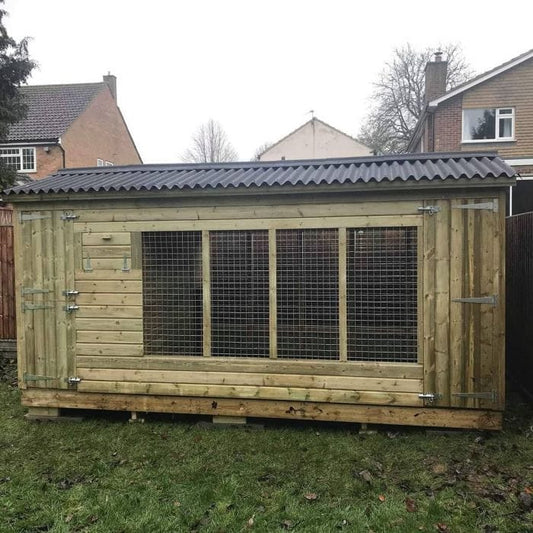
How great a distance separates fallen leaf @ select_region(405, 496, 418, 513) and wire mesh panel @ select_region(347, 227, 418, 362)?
1.42m

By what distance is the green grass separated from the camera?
3.10 meters

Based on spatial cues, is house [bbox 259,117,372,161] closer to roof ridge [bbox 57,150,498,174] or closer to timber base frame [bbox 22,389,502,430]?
roof ridge [bbox 57,150,498,174]

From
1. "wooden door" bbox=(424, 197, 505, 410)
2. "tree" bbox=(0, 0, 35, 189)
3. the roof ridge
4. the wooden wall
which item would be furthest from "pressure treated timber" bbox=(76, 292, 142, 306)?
"tree" bbox=(0, 0, 35, 189)

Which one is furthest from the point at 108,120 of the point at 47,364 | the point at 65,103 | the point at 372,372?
the point at 372,372

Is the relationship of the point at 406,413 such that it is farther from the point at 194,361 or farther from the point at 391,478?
the point at 194,361

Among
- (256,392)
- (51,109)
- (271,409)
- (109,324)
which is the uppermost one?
(51,109)

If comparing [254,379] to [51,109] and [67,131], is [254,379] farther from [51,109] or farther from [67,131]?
[51,109]

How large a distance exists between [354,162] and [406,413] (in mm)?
2740

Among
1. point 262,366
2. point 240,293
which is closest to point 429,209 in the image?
point 240,293

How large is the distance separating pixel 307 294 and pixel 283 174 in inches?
52.0

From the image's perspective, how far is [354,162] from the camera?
A: 5.16 m

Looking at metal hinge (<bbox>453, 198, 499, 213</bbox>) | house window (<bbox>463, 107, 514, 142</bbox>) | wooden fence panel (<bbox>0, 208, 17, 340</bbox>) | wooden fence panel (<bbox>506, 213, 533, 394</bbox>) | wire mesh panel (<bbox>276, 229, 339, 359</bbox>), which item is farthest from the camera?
house window (<bbox>463, 107, 514, 142</bbox>)

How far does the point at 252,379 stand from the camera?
470 cm

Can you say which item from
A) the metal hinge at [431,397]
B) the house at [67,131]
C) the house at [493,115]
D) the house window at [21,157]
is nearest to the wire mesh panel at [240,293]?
the metal hinge at [431,397]
